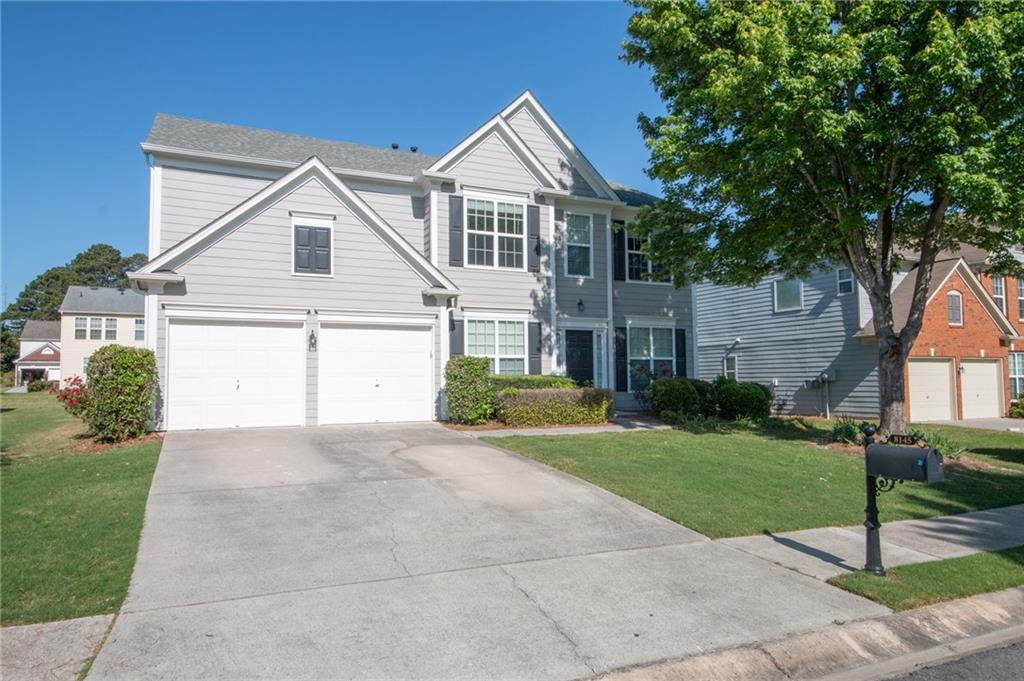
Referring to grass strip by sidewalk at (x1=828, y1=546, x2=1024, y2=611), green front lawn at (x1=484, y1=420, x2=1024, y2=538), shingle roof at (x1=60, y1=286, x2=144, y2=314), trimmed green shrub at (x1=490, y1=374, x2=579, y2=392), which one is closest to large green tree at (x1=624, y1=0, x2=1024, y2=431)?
green front lawn at (x1=484, y1=420, x2=1024, y2=538)

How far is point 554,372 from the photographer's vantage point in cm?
1806

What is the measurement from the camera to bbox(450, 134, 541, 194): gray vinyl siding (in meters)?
17.2

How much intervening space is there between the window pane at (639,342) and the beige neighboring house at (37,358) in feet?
193

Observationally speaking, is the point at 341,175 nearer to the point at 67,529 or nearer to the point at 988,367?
the point at 67,529

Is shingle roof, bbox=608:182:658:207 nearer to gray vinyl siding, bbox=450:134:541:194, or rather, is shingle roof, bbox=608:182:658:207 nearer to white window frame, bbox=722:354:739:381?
gray vinyl siding, bbox=450:134:541:194

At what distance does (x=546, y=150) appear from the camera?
19172 millimetres

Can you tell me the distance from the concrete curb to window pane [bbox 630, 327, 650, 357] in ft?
46.0

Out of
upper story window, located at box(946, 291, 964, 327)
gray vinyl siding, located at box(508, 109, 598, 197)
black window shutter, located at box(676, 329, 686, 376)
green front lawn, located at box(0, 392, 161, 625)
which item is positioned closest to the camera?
green front lawn, located at box(0, 392, 161, 625)

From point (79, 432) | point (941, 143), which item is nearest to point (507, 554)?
point (941, 143)

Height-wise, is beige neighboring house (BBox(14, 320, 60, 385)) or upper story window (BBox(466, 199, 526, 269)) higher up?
upper story window (BBox(466, 199, 526, 269))

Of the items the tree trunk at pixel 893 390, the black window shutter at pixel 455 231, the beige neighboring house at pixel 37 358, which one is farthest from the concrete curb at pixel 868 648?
the beige neighboring house at pixel 37 358

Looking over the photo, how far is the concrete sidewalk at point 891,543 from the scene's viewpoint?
20.6 ft

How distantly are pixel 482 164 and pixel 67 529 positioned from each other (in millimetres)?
13366

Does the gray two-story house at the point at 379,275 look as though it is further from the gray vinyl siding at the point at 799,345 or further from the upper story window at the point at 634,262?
the gray vinyl siding at the point at 799,345
